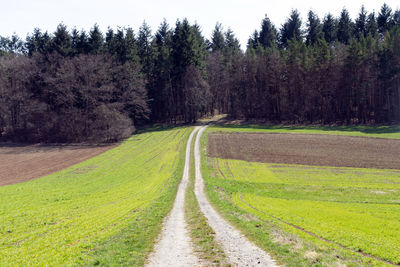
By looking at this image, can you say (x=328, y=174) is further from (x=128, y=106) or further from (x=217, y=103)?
(x=217, y=103)

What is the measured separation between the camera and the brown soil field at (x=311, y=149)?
39.0 metres

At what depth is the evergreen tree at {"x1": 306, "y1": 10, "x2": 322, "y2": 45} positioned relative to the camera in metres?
106

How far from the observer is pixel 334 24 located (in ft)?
358

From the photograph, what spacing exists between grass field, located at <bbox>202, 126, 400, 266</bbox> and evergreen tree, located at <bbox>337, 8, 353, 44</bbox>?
274ft

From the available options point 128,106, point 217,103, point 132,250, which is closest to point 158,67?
point 128,106

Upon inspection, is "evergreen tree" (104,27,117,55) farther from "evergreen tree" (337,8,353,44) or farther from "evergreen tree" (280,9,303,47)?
"evergreen tree" (337,8,353,44)

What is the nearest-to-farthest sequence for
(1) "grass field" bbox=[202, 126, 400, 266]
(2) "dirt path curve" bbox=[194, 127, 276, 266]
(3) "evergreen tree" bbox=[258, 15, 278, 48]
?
(2) "dirt path curve" bbox=[194, 127, 276, 266], (1) "grass field" bbox=[202, 126, 400, 266], (3) "evergreen tree" bbox=[258, 15, 278, 48]

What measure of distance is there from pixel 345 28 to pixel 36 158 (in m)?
106

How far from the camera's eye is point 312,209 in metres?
20.2

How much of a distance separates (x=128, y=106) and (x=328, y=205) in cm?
6748

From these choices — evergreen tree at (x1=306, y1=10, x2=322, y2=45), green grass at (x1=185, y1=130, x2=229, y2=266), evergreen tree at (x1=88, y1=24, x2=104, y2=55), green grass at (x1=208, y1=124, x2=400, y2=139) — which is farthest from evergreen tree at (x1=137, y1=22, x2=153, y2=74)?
green grass at (x1=185, y1=130, x2=229, y2=266)

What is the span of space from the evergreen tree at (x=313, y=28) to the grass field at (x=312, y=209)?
280 feet

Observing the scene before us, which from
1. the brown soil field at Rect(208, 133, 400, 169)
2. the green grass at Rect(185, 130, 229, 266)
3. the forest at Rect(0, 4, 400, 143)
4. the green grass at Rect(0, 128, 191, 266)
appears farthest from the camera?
the forest at Rect(0, 4, 400, 143)

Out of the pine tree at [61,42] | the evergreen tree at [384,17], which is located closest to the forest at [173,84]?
the pine tree at [61,42]
